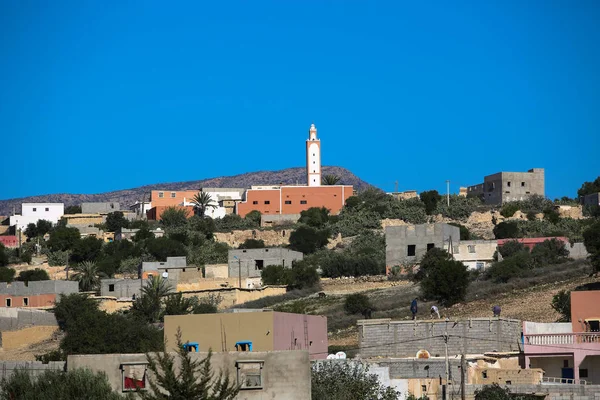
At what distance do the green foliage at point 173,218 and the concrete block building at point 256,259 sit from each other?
2281 centimetres

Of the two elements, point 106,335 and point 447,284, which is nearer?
point 106,335

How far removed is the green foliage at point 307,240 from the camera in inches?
3241

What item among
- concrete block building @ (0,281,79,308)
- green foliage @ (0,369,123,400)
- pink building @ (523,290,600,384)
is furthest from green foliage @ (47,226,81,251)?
green foliage @ (0,369,123,400)

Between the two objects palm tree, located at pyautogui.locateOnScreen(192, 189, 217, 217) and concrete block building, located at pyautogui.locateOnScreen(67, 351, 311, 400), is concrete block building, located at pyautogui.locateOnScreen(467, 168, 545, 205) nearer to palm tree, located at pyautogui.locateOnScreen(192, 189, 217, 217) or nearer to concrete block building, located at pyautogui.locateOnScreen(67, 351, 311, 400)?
palm tree, located at pyautogui.locateOnScreen(192, 189, 217, 217)

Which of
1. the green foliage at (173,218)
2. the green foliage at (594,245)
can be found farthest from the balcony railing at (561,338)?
the green foliage at (173,218)

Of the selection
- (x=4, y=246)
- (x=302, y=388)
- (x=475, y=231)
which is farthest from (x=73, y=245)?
(x=302, y=388)

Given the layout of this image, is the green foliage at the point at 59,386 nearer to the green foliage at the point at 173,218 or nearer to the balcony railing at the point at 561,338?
the balcony railing at the point at 561,338

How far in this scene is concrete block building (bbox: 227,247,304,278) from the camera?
225ft

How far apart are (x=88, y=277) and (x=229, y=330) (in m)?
42.4

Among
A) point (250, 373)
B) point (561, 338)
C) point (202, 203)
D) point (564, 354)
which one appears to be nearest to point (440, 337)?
point (561, 338)

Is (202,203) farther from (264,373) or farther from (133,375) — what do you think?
(264,373)

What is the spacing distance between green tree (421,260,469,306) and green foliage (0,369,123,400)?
30.0 meters

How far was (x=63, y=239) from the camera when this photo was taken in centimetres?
8769

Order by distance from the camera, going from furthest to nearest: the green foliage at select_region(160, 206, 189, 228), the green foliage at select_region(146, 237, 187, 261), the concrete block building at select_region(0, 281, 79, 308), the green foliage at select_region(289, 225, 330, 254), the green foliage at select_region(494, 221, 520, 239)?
the green foliage at select_region(160, 206, 189, 228)
the green foliage at select_region(289, 225, 330, 254)
the green foliage at select_region(146, 237, 187, 261)
the green foliage at select_region(494, 221, 520, 239)
the concrete block building at select_region(0, 281, 79, 308)
